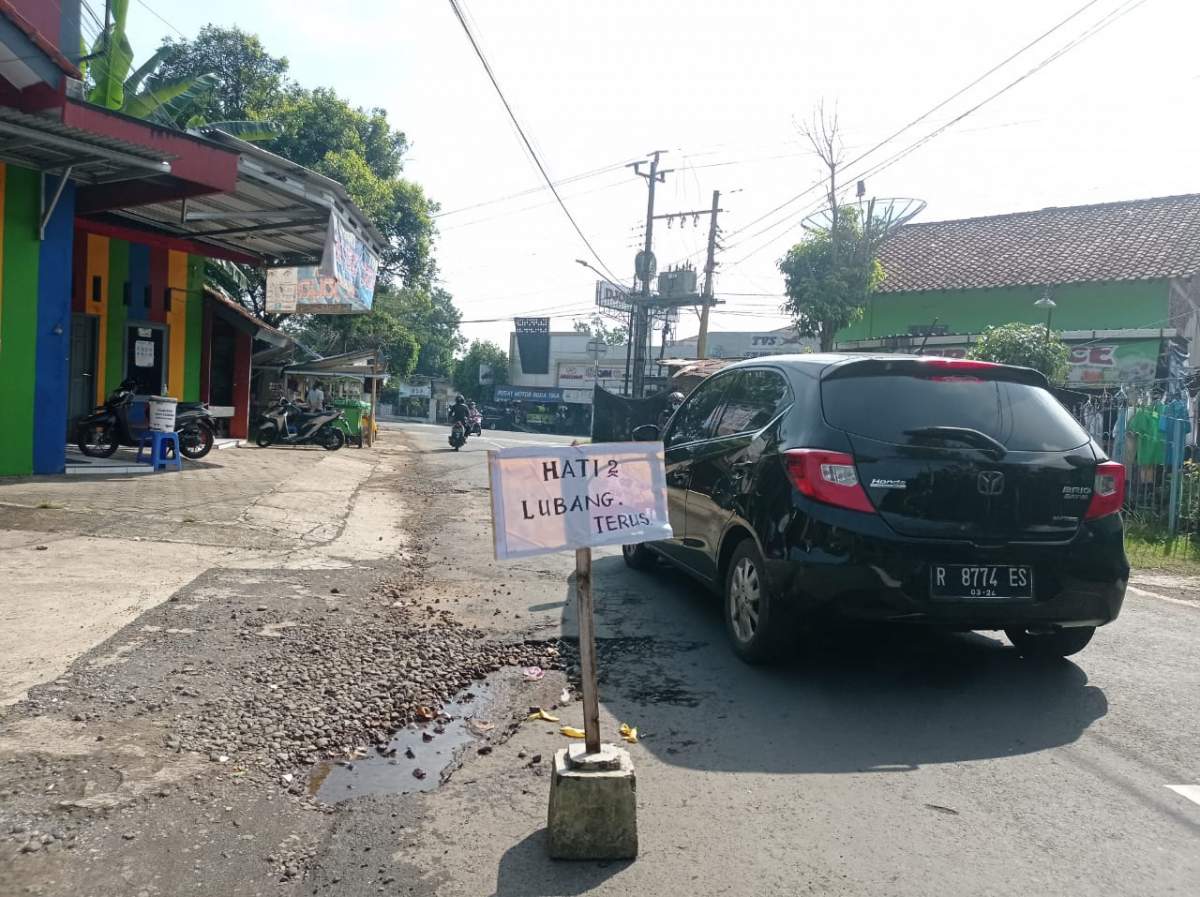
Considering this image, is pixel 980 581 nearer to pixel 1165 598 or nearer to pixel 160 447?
pixel 1165 598

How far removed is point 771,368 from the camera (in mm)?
5402

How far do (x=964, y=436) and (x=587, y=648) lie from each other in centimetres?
222

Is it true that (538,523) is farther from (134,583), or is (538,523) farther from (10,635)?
(134,583)

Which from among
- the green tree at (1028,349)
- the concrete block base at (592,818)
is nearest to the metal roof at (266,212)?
the concrete block base at (592,818)

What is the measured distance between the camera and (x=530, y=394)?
64438 mm

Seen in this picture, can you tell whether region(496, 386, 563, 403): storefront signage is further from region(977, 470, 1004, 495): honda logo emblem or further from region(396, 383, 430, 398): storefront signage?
region(977, 470, 1004, 495): honda logo emblem

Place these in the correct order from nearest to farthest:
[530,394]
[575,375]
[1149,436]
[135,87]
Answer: [1149,436] → [135,87] → [530,394] → [575,375]

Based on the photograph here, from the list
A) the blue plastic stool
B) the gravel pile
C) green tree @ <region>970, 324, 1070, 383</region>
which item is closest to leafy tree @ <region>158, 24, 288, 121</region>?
the blue plastic stool

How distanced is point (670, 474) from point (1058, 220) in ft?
74.8

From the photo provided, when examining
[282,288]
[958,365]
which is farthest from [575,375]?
[958,365]

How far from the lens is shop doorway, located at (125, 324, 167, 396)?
14.8 meters

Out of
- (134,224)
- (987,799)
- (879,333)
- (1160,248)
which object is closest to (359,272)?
(134,224)

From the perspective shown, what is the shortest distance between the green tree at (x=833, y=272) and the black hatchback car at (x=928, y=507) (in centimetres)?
1600

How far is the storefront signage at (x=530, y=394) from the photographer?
→ 63938 mm
